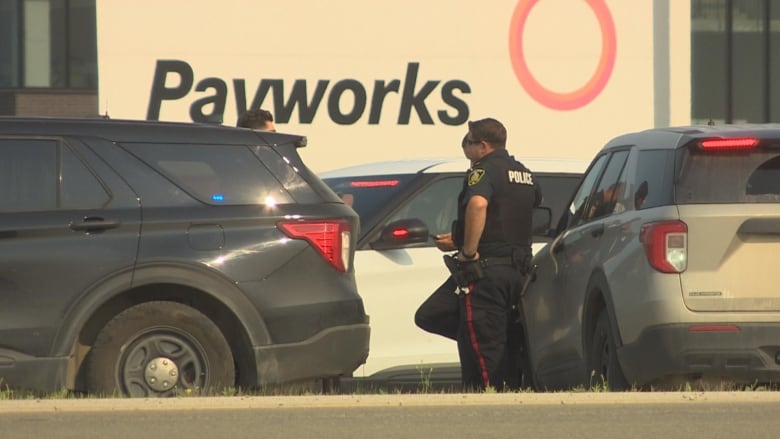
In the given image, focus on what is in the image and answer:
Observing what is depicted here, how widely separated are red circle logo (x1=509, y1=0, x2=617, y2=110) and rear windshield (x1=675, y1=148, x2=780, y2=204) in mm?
21667

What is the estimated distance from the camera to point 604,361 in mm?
8828

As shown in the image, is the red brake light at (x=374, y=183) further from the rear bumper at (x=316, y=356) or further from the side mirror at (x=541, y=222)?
the rear bumper at (x=316, y=356)

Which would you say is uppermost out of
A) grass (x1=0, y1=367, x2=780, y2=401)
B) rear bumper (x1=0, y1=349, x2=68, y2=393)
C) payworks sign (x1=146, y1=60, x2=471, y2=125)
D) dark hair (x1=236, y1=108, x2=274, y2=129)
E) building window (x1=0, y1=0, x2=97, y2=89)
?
building window (x1=0, y1=0, x2=97, y2=89)

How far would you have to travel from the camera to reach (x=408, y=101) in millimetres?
29344

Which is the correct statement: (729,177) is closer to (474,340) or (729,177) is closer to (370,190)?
(474,340)

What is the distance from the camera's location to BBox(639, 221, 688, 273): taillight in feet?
26.0

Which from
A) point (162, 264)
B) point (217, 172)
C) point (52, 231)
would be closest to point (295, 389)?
point (162, 264)

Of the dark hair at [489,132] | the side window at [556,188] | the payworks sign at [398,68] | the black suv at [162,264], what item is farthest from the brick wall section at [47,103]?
the black suv at [162,264]

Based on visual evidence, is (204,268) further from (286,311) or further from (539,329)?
(539,329)

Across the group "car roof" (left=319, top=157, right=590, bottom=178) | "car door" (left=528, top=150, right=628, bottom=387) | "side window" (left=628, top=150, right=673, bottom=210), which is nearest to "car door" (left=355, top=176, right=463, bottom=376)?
"car roof" (left=319, top=157, right=590, bottom=178)

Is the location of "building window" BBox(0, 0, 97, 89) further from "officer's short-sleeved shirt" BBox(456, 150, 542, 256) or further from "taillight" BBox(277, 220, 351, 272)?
"taillight" BBox(277, 220, 351, 272)

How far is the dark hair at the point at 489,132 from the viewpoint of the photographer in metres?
10.0

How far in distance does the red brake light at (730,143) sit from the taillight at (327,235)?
1.88 m

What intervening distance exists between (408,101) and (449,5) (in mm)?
1968
